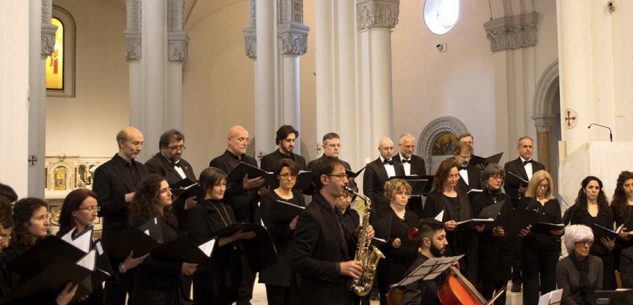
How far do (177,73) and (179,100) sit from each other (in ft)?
2.52

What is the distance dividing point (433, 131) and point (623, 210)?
14.3 m

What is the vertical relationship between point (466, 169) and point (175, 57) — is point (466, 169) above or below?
below

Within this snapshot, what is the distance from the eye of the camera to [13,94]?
656cm

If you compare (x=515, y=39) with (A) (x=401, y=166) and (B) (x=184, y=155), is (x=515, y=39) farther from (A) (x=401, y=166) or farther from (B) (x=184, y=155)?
(B) (x=184, y=155)

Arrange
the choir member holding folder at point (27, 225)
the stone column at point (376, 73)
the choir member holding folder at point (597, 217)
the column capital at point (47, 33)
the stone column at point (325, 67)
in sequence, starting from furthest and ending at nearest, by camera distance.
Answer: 1. the column capital at point (47, 33)
2. the stone column at point (325, 67)
3. the stone column at point (376, 73)
4. the choir member holding folder at point (597, 217)
5. the choir member holding folder at point (27, 225)

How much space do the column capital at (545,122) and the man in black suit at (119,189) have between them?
45.4 ft

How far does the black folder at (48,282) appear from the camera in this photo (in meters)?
3.88

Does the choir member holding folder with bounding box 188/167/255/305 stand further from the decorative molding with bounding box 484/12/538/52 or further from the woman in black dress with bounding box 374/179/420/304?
the decorative molding with bounding box 484/12/538/52

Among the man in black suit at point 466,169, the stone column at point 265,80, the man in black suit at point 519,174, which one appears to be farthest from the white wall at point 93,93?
the man in black suit at point 466,169

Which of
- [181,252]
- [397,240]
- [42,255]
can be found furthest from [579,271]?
[42,255]

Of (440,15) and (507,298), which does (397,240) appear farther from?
(440,15)

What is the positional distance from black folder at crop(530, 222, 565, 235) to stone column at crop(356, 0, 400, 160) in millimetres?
5096

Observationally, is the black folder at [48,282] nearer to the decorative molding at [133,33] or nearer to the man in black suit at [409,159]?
the man in black suit at [409,159]

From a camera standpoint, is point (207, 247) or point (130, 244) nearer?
point (130, 244)
